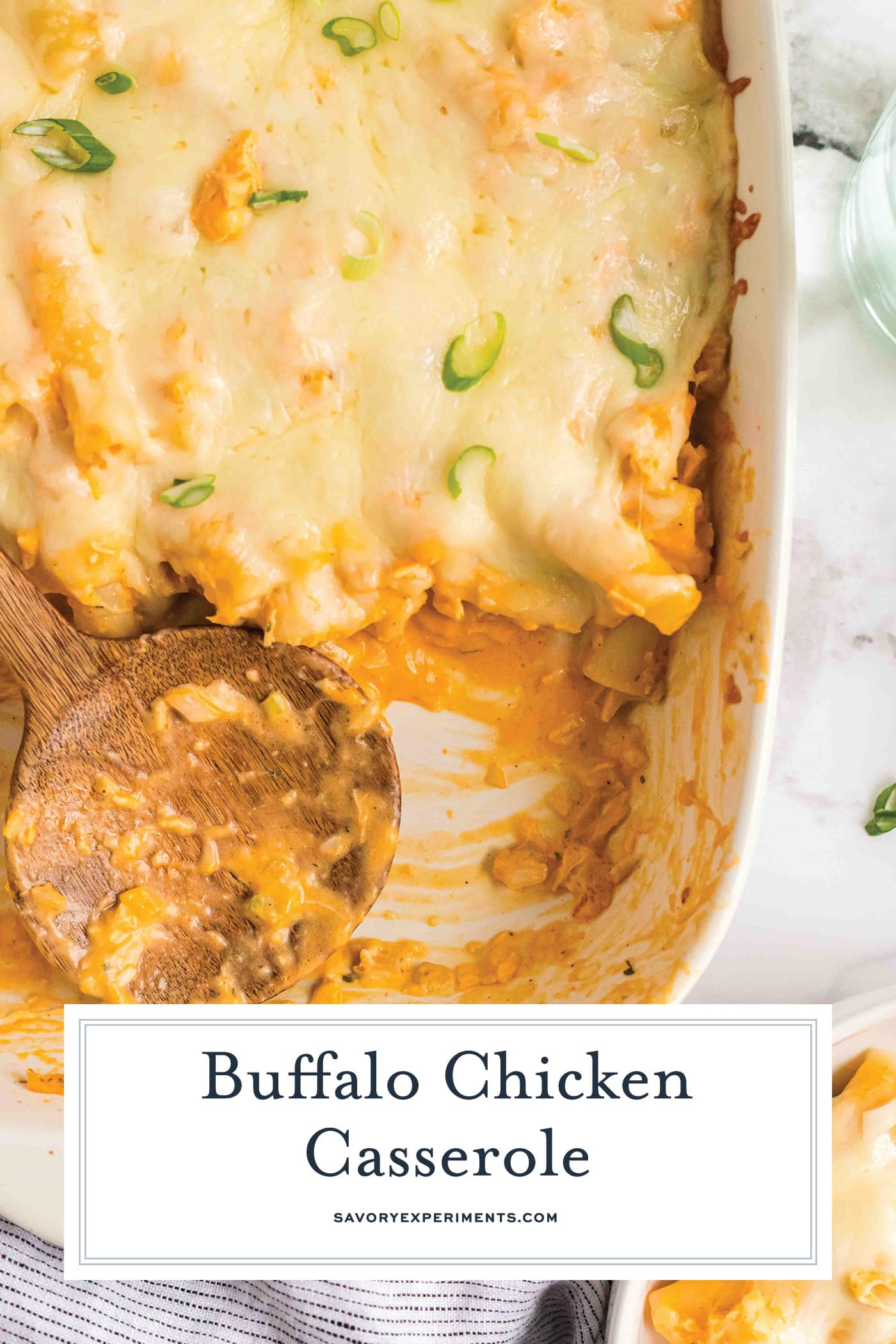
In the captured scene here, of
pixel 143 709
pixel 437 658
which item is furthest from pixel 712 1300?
pixel 143 709

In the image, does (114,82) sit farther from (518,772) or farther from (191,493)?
(518,772)

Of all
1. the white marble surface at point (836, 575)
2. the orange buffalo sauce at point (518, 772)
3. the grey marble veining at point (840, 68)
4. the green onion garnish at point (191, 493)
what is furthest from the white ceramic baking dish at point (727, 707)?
the green onion garnish at point (191, 493)

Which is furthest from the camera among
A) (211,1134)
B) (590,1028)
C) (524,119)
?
(211,1134)

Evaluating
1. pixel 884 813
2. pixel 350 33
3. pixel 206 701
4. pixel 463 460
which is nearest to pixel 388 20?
pixel 350 33

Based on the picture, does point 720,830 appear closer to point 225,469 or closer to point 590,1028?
point 590,1028

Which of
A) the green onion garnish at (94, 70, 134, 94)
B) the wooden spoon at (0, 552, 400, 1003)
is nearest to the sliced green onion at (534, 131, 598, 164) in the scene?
the green onion garnish at (94, 70, 134, 94)

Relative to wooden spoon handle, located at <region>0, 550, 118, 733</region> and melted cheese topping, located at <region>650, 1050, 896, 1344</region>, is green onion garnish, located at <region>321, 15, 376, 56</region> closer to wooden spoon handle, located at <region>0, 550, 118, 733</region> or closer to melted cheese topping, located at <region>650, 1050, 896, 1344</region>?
wooden spoon handle, located at <region>0, 550, 118, 733</region>
